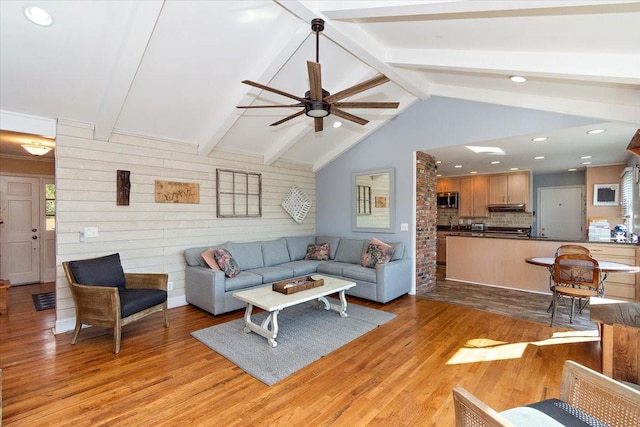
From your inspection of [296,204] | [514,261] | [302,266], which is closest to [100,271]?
[302,266]

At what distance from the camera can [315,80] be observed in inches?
94.3

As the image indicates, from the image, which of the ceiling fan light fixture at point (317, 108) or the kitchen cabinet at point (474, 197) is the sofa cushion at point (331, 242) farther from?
the kitchen cabinet at point (474, 197)

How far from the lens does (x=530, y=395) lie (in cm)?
229

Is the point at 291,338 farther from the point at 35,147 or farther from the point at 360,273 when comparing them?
the point at 35,147

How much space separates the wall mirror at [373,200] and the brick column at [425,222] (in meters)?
0.46

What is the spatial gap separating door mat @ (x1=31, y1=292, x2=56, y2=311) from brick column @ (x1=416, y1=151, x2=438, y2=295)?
5.70 m

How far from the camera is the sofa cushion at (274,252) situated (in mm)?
5293

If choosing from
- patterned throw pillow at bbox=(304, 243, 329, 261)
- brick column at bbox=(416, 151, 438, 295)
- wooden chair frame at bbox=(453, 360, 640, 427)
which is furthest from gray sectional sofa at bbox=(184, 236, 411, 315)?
wooden chair frame at bbox=(453, 360, 640, 427)

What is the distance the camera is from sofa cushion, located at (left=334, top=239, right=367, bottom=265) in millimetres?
5461

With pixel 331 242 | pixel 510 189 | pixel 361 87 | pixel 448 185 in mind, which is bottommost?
pixel 331 242

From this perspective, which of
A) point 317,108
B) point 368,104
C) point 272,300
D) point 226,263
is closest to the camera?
point 317,108

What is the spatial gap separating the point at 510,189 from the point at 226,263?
6.70 meters

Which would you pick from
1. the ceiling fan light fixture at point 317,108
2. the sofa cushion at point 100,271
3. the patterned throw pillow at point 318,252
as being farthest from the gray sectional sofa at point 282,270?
the ceiling fan light fixture at point 317,108

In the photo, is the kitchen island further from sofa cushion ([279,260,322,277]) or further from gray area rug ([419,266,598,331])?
sofa cushion ([279,260,322,277])
